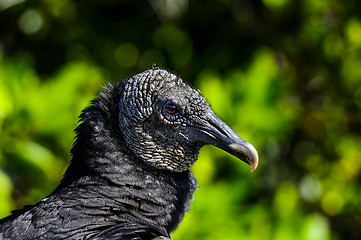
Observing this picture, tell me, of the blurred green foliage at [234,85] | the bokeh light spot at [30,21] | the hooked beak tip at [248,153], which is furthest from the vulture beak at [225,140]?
the bokeh light spot at [30,21]

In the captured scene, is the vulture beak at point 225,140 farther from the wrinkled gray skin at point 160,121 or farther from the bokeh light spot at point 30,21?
the bokeh light spot at point 30,21

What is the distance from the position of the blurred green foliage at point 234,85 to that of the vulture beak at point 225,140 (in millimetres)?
1661

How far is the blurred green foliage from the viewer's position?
4520 millimetres

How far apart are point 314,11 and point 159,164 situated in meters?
3.12

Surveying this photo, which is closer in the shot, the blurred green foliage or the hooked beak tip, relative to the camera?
the hooked beak tip

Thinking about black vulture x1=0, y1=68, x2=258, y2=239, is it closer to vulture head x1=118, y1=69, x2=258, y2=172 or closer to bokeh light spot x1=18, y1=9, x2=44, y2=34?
vulture head x1=118, y1=69, x2=258, y2=172

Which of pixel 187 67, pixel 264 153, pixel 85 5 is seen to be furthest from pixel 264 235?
pixel 85 5

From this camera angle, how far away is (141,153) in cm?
288

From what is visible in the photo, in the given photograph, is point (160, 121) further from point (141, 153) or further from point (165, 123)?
point (141, 153)

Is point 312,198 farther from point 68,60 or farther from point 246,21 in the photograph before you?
point 68,60

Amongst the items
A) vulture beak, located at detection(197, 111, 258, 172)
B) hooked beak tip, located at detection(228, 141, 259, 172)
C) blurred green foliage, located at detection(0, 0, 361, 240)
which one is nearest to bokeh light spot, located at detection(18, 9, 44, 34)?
blurred green foliage, located at detection(0, 0, 361, 240)

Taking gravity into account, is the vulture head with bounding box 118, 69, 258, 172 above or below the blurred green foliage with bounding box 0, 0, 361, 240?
below

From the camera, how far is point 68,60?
18.0 feet

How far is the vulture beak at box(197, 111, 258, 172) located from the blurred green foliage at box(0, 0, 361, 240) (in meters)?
1.66
